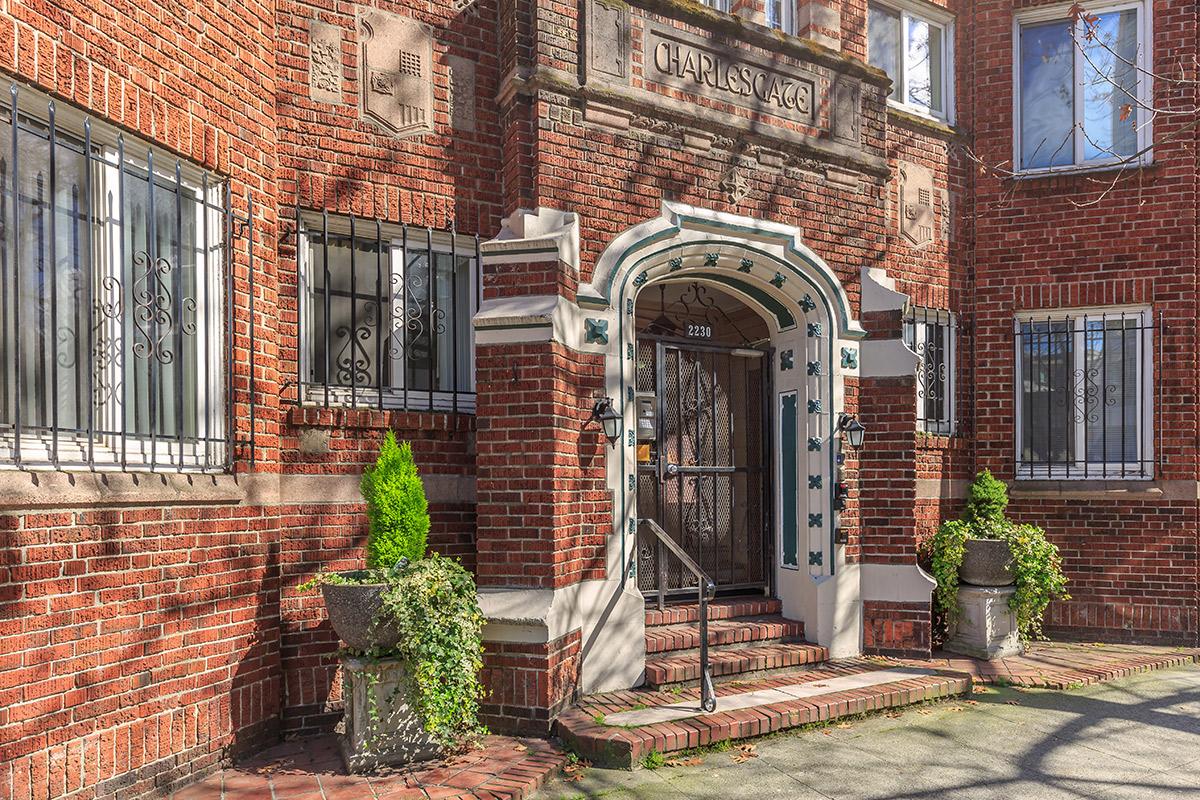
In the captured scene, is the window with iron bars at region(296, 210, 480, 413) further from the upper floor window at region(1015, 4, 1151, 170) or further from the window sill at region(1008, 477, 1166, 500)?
the upper floor window at region(1015, 4, 1151, 170)

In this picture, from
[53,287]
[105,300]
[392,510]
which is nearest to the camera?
[53,287]

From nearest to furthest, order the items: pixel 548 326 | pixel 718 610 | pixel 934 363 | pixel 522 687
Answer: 1. pixel 522 687
2. pixel 548 326
3. pixel 718 610
4. pixel 934 363

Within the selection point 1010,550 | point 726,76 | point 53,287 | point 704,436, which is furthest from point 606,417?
point 1010,550

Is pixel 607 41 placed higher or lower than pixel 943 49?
lower

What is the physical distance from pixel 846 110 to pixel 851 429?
2840mm

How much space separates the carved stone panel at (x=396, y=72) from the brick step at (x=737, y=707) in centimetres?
420

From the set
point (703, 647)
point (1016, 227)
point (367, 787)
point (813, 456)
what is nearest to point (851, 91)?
point (1016, 227)

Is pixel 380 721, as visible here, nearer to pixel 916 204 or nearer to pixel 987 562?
pixel 987 562

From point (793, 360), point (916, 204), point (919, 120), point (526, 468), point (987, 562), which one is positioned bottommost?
point (987, 562)

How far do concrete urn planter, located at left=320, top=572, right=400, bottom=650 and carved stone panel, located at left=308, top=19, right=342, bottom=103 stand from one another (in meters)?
3.28

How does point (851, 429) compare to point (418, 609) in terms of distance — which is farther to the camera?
point (851, 429)

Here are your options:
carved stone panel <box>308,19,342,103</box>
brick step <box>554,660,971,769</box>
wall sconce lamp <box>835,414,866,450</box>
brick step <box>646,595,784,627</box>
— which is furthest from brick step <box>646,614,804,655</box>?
carved stone panel <box>308,19,342,103</box>

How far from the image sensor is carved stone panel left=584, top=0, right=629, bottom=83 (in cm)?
623

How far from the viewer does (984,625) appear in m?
7.45
